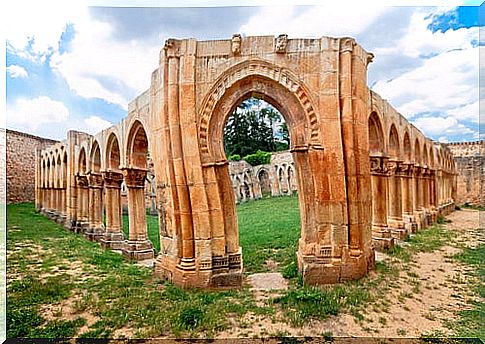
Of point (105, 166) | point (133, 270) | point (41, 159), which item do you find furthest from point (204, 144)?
point (41, 159)

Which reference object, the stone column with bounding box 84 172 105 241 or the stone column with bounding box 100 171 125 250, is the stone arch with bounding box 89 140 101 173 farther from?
the stone column with bounding box 100 171 125 250

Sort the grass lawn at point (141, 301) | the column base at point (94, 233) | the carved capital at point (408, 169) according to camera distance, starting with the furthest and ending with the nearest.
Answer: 1. the column base at point (94, 233)
2. the carved capital at point (408, 169)
3. the grass lawn at point (141, 301)

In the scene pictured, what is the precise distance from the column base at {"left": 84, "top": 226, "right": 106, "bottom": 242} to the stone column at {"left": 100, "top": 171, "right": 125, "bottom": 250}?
170cm

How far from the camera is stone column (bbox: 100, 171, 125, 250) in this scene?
941 cm

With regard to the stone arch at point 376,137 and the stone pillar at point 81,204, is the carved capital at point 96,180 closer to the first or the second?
the stone pillar at point 81,204

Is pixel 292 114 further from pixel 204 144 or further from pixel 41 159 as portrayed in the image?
pixel 41 159

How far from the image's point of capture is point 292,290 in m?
5.04

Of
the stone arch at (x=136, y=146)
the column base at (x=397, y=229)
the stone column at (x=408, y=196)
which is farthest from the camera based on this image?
the stone column at (x=408, y=196)

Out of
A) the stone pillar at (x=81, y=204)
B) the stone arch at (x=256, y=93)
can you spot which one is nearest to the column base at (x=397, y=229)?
the stone arch at (x=256, y=93)

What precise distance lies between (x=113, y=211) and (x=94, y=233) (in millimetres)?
2463

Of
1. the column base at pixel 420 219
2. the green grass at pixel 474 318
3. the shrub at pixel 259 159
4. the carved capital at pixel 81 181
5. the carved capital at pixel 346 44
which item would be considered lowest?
the green grass at pixel 474 318

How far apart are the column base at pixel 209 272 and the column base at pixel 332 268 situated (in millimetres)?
1077

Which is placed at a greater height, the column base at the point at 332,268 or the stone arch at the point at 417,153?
the stone arch at the point at 417,153

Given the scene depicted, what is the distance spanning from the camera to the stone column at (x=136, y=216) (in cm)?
796
